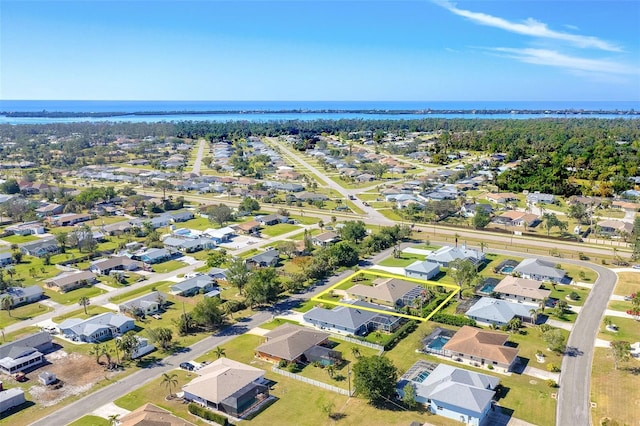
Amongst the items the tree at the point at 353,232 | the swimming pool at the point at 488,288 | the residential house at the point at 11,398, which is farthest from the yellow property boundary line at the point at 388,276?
the residential house at the point at 11,398

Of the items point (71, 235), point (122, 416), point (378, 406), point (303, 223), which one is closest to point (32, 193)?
point (71, 235)

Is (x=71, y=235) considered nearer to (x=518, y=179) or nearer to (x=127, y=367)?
(x=127, y=367)

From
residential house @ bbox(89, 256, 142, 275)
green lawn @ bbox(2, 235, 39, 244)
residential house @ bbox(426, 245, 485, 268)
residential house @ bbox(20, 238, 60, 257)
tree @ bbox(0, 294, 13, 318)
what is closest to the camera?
tree @ bbox(0, 294, 13, 318)

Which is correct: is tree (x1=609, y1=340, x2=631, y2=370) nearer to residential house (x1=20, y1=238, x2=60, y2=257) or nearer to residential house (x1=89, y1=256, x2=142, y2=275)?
residential house (x1=89, y1=256, x2=142, y2=275)

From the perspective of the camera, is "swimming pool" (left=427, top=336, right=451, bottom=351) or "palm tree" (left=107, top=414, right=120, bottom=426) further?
"swimming pool" (left=427, top=336, right=451, bottom=351)

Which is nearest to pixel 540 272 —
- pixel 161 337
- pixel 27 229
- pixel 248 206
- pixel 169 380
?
pixel 161 337

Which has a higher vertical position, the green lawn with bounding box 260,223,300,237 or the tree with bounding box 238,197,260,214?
the tree with bounding box 238,197,260,214

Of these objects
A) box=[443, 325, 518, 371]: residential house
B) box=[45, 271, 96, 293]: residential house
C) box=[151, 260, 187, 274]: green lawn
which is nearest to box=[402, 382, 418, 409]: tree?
box=[443, 325, 518, 371]: residential house

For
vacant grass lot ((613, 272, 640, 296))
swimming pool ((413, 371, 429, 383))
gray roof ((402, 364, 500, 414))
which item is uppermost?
gray roof ((402, 364, 500, 414))
